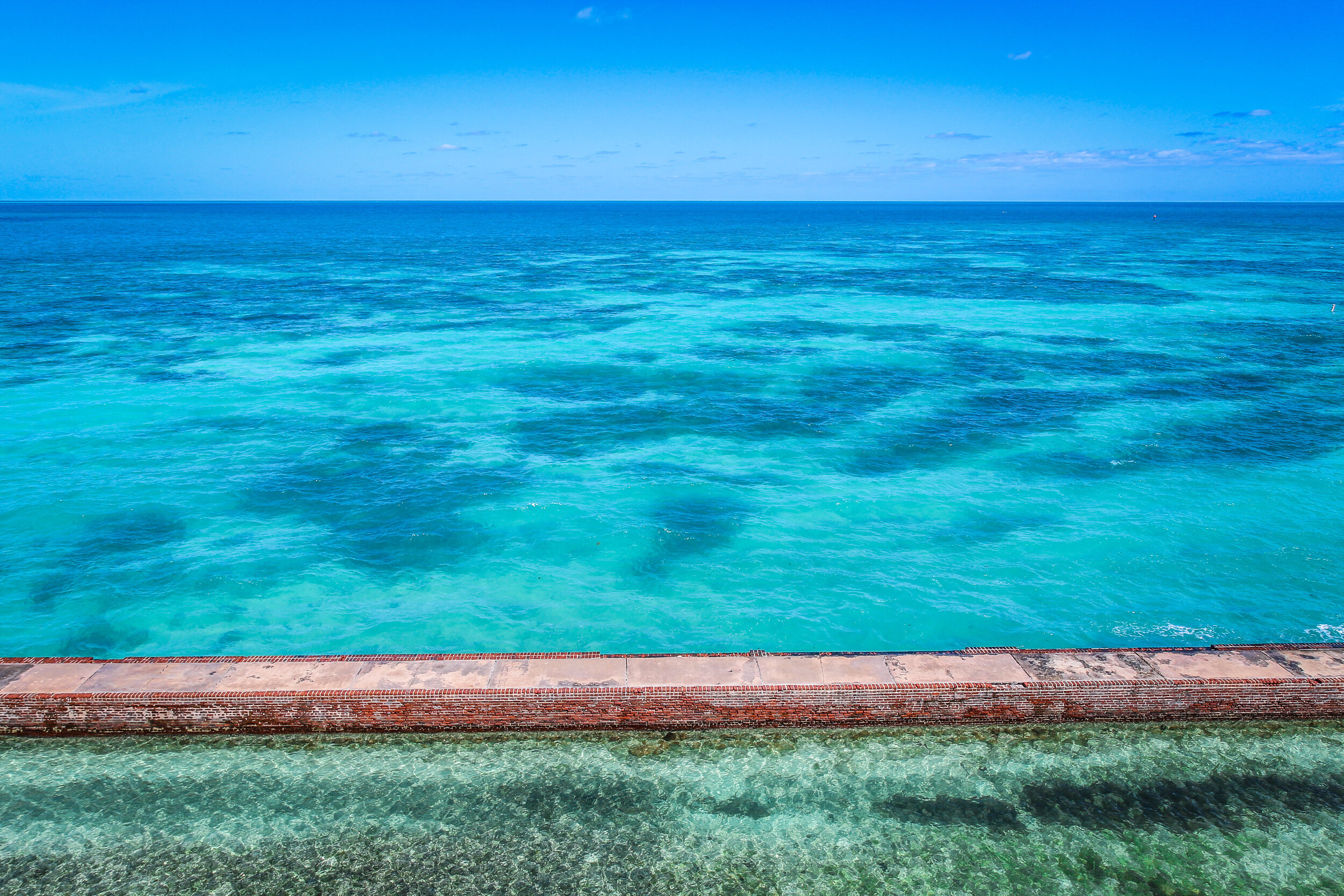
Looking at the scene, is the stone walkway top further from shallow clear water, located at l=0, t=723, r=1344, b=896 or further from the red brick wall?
shallow clear water, located at l=0, t=723, r=1344, b=896

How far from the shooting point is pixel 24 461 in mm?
23453

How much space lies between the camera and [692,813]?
11.0 m

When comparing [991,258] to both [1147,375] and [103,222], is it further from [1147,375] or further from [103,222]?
[103,222]

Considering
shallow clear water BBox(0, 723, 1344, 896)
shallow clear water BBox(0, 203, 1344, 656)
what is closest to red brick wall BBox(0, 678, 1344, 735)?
shallow clear water BBox(0, 723, 1344, 896)

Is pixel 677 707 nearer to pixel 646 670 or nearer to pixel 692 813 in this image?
pixel 646 670

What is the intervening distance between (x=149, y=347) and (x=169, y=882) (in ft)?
113

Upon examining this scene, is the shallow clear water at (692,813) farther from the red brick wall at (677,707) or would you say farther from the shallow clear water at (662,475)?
the shallow clear water at (662,475)

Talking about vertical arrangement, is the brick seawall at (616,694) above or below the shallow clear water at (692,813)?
above

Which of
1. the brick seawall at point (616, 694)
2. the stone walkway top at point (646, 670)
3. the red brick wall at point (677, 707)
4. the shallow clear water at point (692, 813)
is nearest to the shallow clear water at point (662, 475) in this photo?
the stone walkway top at point (646, 670)

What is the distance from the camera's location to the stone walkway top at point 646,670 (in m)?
12.3

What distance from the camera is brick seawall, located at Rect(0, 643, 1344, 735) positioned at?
12086mm

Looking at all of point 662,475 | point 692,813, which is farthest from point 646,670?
point 662,475

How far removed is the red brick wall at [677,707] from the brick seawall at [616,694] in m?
0.02

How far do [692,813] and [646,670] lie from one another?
2.38 meters
